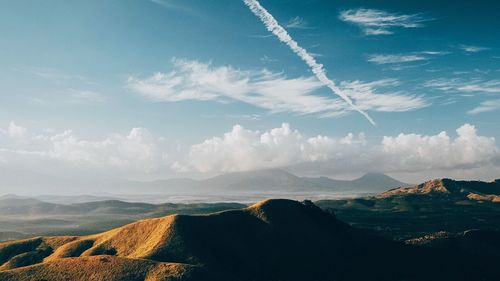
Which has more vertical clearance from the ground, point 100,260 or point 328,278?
point 100,260

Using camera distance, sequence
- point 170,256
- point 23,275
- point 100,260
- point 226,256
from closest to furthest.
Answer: point 23,275
point 100,260
point 170,256
point 226,256

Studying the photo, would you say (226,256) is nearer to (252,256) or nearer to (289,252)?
(252,256)

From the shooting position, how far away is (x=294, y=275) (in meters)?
182

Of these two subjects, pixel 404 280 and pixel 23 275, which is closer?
pixel 23 275

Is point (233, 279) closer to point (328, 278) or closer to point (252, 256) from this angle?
point (252, 256)

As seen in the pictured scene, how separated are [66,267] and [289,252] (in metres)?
95.4

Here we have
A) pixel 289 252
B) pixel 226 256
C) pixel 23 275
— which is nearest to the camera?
pixel 23 275

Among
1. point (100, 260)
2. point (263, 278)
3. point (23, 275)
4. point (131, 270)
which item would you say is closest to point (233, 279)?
point (263, 278)

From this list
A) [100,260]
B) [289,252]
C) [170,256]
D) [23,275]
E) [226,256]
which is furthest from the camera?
[289,252]

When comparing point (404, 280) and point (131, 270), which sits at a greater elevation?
point (131, 270)

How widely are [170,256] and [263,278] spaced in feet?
128

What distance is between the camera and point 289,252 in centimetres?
19950

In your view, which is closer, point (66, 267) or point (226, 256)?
point (66, 267)

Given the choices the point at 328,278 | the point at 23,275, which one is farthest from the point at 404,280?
the point at 23,275
